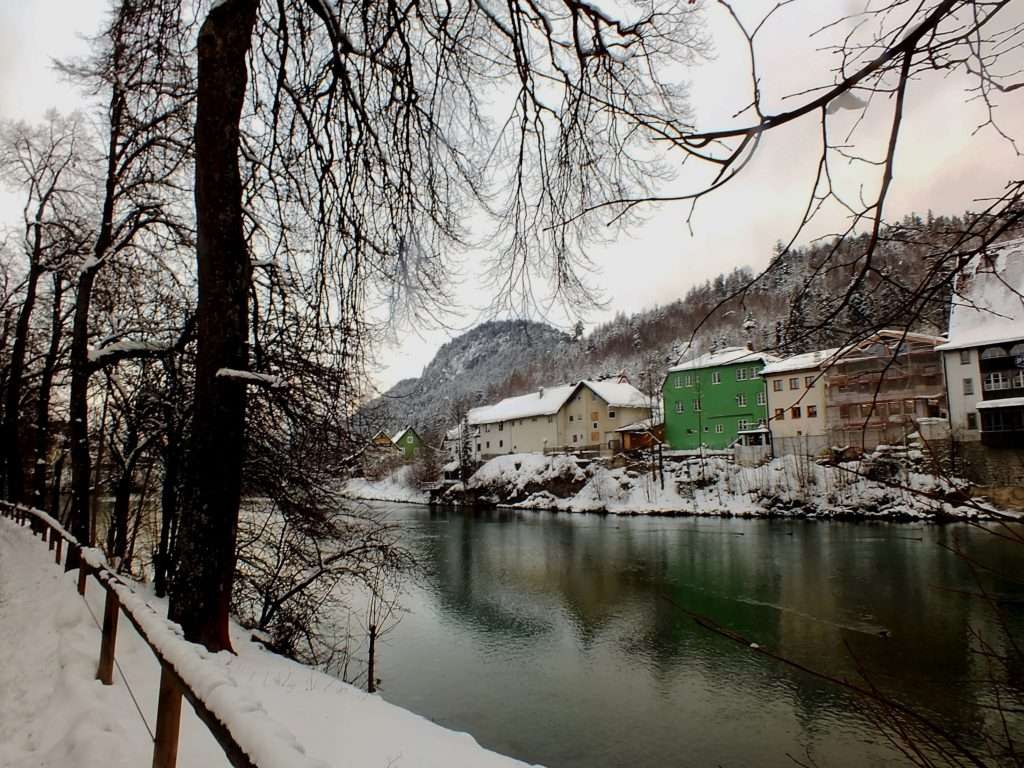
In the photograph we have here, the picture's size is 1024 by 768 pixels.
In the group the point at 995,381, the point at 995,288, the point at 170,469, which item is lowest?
the point at 170,469

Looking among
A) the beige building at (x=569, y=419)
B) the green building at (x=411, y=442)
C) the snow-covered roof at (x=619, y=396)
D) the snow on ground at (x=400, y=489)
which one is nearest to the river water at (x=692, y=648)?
the snow on ground at (x=400, y=489)

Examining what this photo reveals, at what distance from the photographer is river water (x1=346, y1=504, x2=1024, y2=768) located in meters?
8.95

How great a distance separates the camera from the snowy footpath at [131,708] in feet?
10.4

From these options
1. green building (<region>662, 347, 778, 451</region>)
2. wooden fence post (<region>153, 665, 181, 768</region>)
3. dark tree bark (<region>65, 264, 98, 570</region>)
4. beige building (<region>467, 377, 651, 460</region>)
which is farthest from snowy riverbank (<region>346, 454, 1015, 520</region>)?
wooden fence post (<region>153, 665, 181, 768</region>)

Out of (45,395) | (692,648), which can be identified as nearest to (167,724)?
(692,648)

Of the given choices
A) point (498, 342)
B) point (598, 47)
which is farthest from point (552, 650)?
point (598, 47)

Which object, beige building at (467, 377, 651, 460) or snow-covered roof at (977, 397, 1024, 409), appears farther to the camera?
beige building at (467, 377, 651, 460)

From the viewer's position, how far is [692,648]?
12.7 m

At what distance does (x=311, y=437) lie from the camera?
632 centimetres

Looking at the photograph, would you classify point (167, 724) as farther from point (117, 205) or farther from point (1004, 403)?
point (1004, 403)

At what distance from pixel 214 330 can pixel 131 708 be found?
258cm

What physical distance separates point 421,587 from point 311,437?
11.6 metres

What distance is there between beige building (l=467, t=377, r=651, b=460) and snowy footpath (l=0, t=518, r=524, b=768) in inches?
1722

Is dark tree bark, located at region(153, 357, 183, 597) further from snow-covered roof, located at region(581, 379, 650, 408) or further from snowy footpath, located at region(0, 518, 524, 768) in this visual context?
snow-covered roof, located at region(581, 379, 650, 408)
